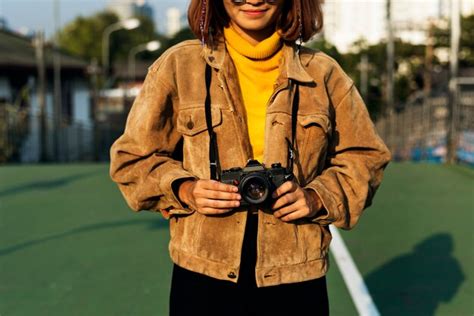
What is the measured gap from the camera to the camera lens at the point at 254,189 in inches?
84.2

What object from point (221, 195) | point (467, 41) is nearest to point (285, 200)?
point (221, 195)

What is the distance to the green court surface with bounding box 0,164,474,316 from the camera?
18.3 feet

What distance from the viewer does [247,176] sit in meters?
2.15

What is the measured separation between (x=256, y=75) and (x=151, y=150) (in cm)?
38

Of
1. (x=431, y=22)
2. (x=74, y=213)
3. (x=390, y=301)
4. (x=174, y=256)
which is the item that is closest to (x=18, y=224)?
(x=74, y=213)

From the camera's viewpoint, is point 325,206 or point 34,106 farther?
point 34,106

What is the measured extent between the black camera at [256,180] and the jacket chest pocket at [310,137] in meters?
0.21

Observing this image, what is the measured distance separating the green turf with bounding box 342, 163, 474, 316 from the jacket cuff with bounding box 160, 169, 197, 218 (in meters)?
3.29

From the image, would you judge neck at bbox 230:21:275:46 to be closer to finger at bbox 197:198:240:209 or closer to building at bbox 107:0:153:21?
finger at bbox 197:198:240:209

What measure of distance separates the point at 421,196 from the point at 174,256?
8707mm

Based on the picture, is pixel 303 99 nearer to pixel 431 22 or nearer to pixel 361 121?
pixel 361 121

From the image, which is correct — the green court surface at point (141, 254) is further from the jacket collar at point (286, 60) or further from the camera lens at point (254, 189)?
the camera lens at point (254, 189)

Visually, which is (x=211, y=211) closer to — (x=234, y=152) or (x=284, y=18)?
(x=234, y=152)

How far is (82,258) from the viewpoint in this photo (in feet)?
22.9
